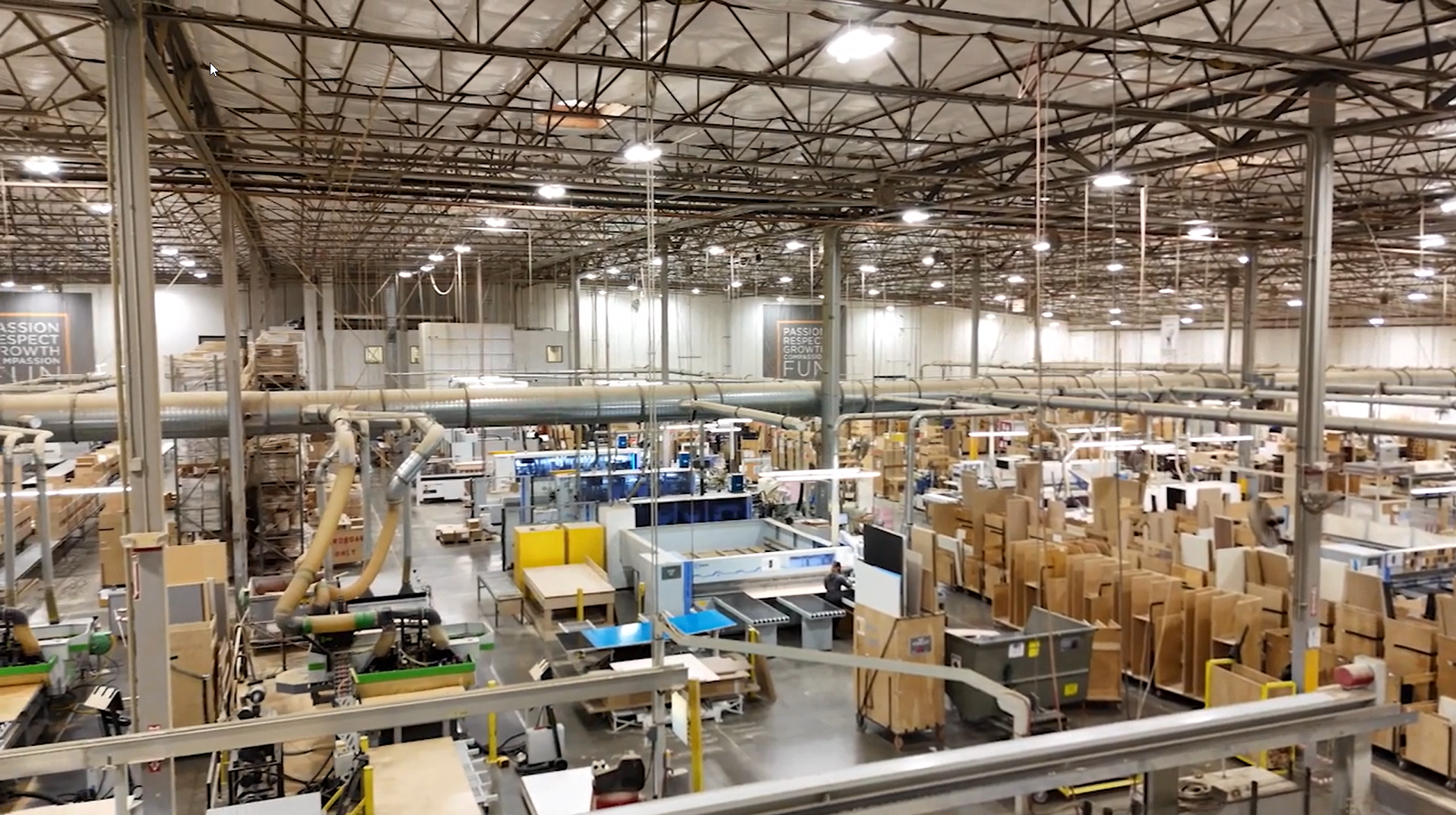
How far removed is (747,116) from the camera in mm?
10922

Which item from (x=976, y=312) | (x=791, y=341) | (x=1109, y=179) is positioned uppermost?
(x=1109, y=179)

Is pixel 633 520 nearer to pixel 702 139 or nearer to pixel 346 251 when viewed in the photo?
pixel 702 139

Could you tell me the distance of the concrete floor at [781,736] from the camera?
25.6 ft

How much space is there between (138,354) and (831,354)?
1062 cm

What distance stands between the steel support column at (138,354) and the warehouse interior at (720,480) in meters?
0.03

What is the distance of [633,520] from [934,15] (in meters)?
9.48

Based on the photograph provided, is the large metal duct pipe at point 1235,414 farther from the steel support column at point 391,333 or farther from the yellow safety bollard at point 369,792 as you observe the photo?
the steel support column at point 391,333

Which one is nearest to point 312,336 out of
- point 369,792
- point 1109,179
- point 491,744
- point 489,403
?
point 489,403

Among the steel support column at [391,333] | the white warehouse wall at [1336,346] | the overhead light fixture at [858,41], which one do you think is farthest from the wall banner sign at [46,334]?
the white warehouse wall at [1336,346]

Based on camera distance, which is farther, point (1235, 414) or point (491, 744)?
point (1235, 414)

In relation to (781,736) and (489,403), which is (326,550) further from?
(489,403)

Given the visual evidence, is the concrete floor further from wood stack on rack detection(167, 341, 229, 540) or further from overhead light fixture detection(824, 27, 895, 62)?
overhead light fixture detection(824, 27, 895, 62)

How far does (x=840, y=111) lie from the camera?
431 inches

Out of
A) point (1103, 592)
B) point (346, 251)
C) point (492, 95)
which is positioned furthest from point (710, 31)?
point (346, 251)
